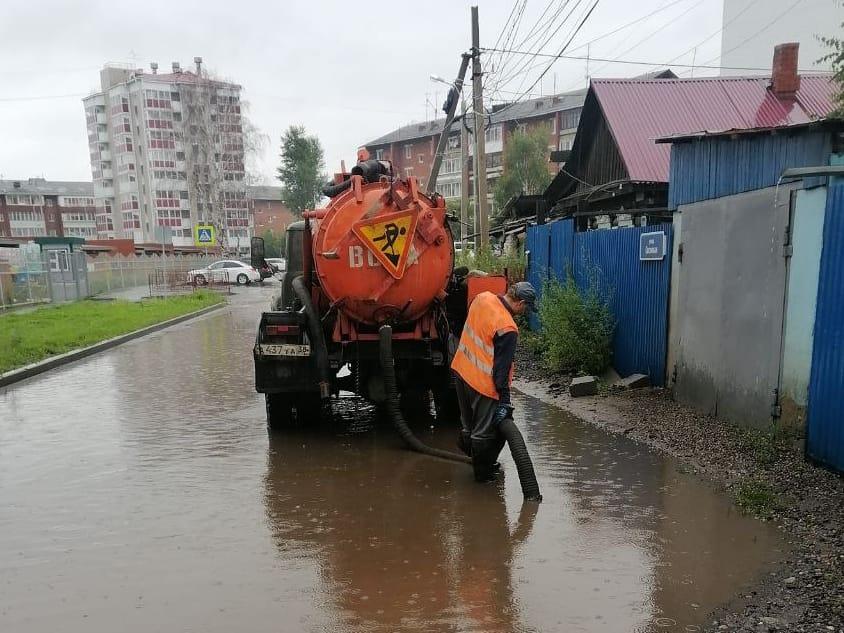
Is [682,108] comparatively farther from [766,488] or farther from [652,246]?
[766,488]

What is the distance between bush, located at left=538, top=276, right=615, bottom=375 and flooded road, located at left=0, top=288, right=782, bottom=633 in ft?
6.13

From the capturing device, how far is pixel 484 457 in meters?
4.78

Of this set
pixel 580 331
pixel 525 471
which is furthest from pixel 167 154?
pixel 525 471

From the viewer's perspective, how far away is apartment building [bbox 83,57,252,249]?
5503 cm

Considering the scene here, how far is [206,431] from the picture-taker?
655 cm

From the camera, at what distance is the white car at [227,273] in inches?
1347

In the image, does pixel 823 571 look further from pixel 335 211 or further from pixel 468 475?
pixel 335 211

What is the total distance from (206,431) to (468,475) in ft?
10.3

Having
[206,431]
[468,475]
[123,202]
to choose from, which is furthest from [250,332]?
[123,202]

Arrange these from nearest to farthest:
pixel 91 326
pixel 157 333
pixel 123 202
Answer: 1. pixel 91 326
2. pixel 157 333
3. pixel 123 202

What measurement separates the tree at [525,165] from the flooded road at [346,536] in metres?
35.3

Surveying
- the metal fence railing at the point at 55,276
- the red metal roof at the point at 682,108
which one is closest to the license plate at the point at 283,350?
the red metal roof at the point at 682,108

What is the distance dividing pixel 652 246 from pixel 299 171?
52.1m

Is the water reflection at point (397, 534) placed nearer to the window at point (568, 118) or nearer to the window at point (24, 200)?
the window at point (568, 118)
